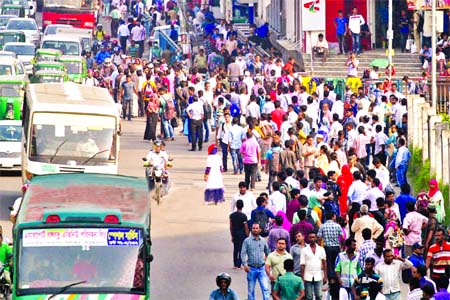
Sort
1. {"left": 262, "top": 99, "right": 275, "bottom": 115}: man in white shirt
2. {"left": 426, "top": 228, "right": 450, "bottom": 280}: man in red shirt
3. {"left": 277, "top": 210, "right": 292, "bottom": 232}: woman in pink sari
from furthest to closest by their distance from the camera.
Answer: {"left": 262, "top": 99, "right": 275, "bottom": 115}: man in white shirt < {"left": 277, "top": 210, "right": 292, "bottom": 232}: woman in pink sari < {"left": 426, "top": 228, "right": 450, "bottom": 280}: man in red shirt

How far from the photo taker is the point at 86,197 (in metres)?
23.7

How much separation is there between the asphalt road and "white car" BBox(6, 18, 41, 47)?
20672mm

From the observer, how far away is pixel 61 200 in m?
23.3

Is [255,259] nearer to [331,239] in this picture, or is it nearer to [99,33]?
[331,239]

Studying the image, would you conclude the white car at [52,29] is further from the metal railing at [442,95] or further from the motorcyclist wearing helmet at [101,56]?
the metal railing at [442,95]

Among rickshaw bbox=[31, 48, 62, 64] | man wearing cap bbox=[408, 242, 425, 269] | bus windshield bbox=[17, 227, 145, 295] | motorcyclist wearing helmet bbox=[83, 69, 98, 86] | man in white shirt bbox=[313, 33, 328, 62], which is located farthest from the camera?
man in white shirt bbox=[313, 33, 328, 62]

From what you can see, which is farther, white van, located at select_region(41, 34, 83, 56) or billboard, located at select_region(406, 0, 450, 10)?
white van, located at select_region(41, 34, 83, 56)

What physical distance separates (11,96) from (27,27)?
2241 centimetres

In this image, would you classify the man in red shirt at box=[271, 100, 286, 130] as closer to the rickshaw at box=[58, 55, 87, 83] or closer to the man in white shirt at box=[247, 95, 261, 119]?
the man in white shirt at box=[247, 95, 261, 119]

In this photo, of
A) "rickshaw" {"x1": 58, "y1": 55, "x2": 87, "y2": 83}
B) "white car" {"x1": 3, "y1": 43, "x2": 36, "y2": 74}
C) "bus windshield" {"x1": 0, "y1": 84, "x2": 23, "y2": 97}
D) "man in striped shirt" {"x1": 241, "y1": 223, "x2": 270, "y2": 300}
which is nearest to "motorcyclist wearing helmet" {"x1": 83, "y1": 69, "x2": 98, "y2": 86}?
"rickshaw" {"x1": 58, "y1": 55, "x2": 87, "y2": 83}

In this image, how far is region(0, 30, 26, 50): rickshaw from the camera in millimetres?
60875

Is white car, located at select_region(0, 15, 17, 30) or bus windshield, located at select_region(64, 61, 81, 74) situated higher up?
white car, located at select_region(0, 15, 17, 30)

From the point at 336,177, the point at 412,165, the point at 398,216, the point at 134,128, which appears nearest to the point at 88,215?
the point at 398,216

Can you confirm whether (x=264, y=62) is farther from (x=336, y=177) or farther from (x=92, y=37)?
(x=336, y=177)
